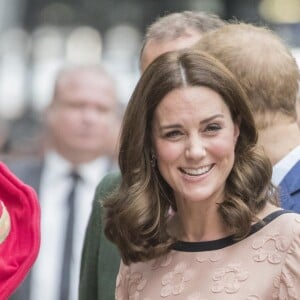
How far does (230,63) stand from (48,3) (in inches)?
685

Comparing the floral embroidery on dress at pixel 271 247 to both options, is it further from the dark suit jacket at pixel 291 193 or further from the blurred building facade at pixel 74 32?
the blurred building facade at pixel 74 32

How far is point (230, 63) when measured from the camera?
381 centimetres

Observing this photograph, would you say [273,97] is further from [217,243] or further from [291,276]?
[291,276]

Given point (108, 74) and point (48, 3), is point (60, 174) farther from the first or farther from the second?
point (48, 3)

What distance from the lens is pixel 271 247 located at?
11.0ft

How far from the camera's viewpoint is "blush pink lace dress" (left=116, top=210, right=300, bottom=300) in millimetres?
3291

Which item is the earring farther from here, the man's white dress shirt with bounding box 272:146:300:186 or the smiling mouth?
the man's white dress shirt with bounding box 272:146:300:186

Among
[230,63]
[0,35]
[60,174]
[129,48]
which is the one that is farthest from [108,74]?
[129,48]

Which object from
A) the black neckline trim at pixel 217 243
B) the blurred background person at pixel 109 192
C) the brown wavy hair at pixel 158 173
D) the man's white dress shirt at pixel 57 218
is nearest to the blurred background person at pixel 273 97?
the brown wavy hair at pixel 158 173

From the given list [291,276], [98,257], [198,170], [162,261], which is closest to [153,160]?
[198,170]

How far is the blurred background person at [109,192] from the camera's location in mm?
4324

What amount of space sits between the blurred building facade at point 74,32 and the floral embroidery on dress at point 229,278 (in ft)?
46.5

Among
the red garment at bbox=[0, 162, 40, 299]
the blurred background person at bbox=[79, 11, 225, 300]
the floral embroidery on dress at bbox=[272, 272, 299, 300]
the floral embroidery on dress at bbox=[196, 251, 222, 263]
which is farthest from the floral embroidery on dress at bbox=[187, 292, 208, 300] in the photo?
the blurred background person at bbox=[79, 11, 225, 300]

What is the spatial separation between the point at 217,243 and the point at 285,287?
30 centimetres
